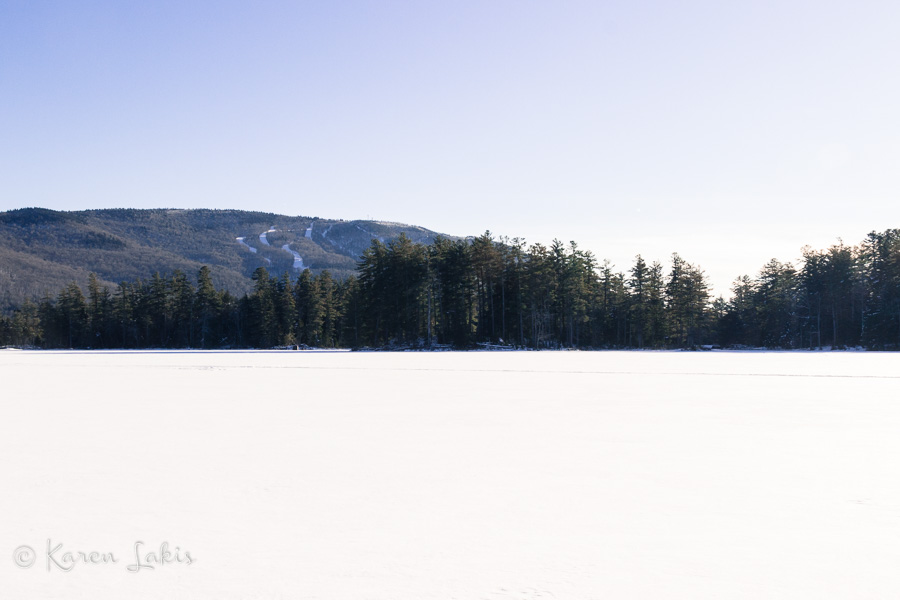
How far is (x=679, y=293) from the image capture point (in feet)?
284

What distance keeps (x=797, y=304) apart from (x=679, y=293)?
14.6 meters

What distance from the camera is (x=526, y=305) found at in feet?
252
